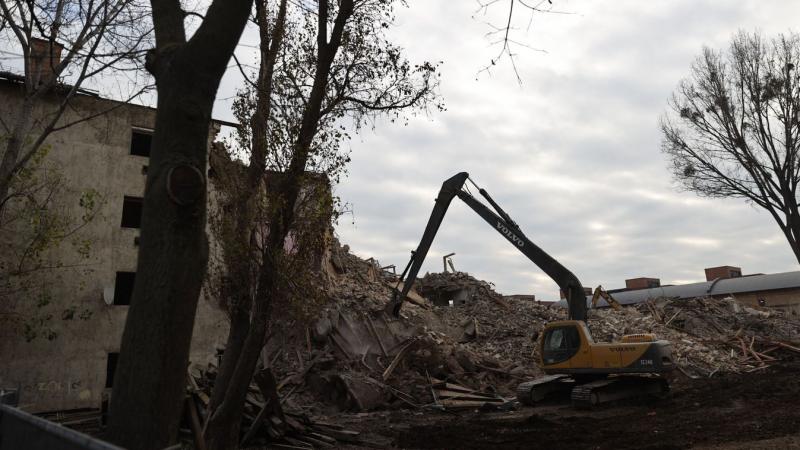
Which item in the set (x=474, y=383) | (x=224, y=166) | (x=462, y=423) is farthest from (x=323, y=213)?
(x=474, y=383)

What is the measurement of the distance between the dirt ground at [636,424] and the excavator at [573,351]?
1.62 feet

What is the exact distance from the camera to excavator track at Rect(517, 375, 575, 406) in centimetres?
1658

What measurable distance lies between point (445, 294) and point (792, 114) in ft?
57.2

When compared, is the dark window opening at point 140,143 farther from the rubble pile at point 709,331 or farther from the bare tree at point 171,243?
the rubble pile at point 709,331

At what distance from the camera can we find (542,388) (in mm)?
16891

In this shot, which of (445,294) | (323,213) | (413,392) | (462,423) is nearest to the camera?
(323,213)

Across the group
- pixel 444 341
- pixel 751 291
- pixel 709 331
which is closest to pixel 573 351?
pixel 444 341

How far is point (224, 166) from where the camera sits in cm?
1048

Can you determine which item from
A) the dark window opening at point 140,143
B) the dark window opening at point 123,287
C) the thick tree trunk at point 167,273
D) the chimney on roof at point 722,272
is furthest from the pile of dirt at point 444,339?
the chimney on roof at point 722,272

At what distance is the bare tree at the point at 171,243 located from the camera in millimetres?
3924

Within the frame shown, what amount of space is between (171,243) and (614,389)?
49.6 ft

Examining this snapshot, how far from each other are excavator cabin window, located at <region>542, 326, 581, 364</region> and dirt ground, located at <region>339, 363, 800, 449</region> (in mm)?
1477

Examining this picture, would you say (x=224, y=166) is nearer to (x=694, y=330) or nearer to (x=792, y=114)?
(x=792, y=114)

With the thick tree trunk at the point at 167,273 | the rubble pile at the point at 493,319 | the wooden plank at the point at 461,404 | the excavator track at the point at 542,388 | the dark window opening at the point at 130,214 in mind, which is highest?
the dark window opening at the point at 130,214
